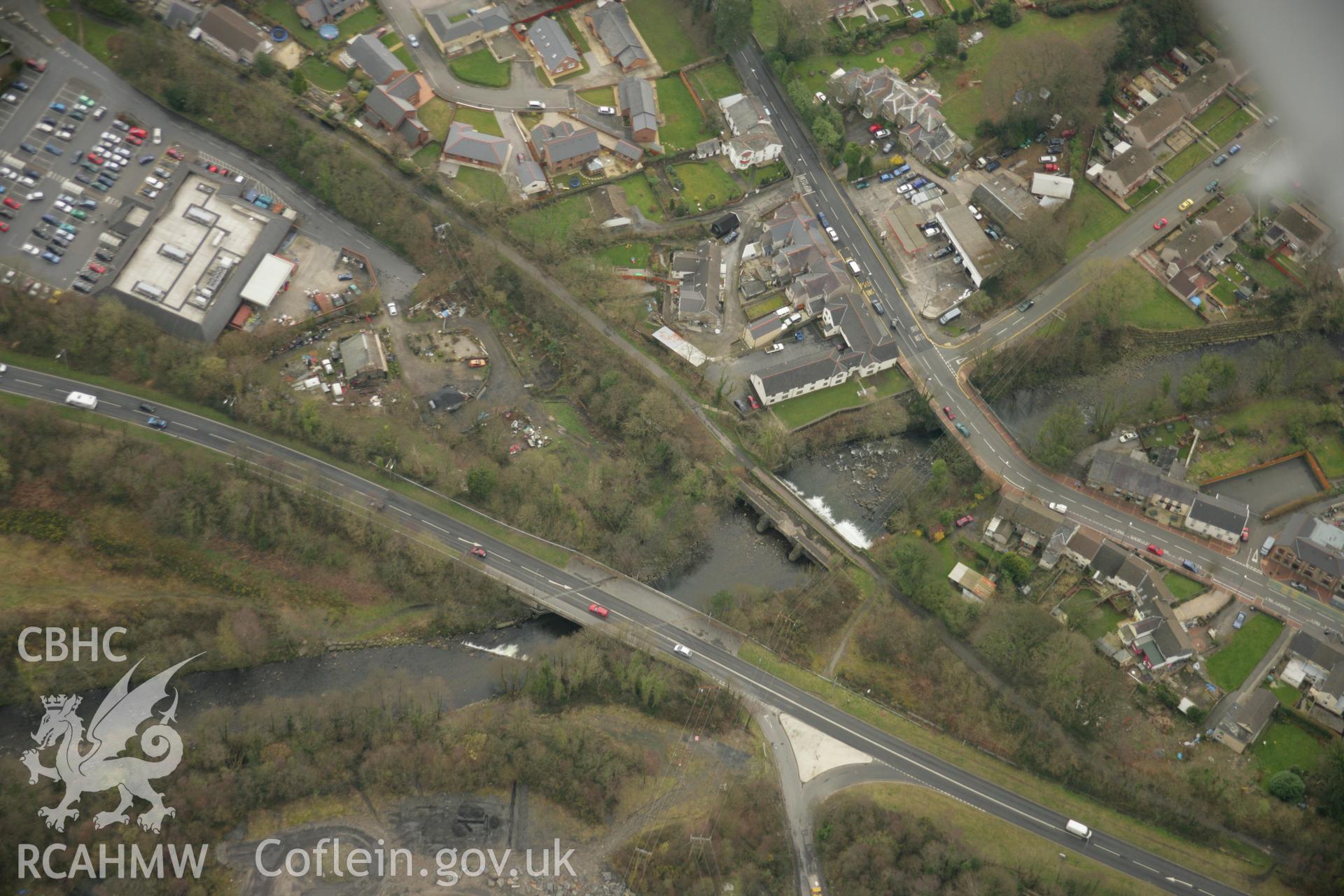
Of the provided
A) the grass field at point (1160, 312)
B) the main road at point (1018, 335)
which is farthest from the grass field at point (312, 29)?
the grass field at point (1160, 312)

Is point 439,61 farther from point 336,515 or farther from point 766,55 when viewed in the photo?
point 336,515

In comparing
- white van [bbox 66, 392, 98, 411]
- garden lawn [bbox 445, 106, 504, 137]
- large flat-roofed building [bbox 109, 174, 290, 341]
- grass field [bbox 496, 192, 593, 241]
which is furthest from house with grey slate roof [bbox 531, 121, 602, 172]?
white van [bbox 66, 392, 98, 411]

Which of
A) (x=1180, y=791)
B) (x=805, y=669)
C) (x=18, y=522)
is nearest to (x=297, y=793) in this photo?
(x=18, y=522)

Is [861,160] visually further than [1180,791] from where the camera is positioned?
Yes

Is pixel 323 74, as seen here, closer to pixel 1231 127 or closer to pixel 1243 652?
pixel 1231 127

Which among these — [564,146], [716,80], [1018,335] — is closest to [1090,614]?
[1018,335]

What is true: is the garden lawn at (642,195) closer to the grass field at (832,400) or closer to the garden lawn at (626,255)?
the garden lawn at (626,255)
